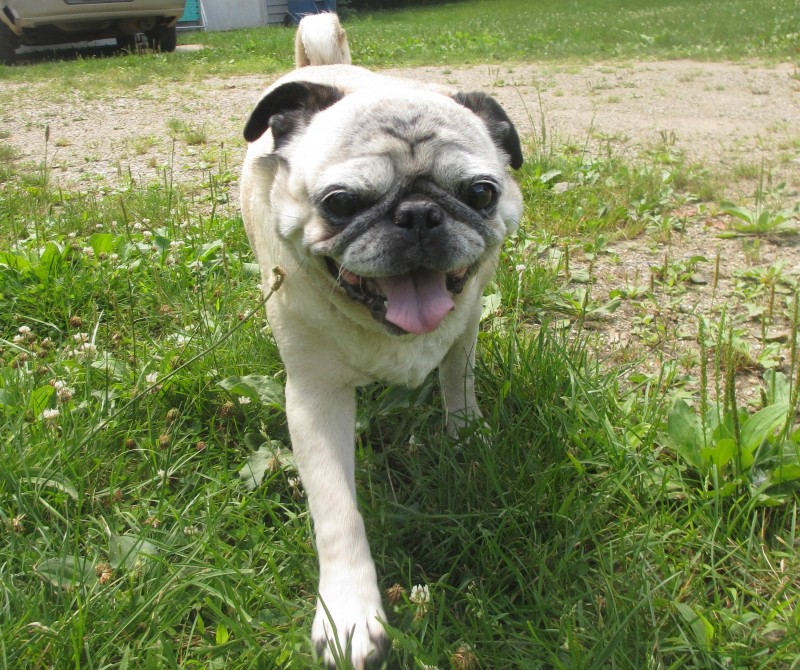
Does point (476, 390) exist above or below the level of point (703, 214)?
below

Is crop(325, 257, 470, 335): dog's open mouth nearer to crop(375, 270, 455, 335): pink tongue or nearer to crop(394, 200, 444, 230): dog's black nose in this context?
crop(375, 270, 455, 335): pink tongue

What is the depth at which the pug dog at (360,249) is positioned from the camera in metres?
1.89

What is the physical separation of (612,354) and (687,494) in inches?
38.0

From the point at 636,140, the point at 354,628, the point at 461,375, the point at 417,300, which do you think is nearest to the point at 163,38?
the point at 636,140

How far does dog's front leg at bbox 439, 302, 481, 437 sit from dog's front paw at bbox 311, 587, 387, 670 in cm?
90

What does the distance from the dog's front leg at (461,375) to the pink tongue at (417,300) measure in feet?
1.44

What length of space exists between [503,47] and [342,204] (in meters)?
11.4

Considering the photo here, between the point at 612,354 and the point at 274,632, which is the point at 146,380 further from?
the point at 612,354

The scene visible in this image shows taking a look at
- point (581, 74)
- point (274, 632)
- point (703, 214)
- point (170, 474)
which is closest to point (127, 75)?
point (581, 74)

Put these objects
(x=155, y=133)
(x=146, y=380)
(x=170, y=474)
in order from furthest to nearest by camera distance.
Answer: (x=155, y=133) < (x=146, y=380) < (x=170, y=474)

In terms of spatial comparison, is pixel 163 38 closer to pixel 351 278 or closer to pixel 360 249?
pixel 351 278

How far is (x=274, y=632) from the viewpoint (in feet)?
5.27

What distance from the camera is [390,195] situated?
1976 millimetres

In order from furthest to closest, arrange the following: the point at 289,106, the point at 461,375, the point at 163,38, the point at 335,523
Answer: the point at 163,38
the point at 461,375
the point at 289,106
the point at 335,523
